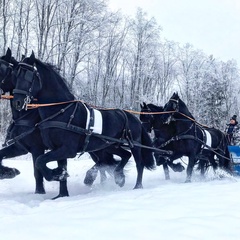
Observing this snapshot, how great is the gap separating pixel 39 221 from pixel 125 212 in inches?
35.3

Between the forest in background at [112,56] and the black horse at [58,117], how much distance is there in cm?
720

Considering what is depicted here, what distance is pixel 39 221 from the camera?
3.28 meters

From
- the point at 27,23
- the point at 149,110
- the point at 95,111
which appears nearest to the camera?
the point at 95,111

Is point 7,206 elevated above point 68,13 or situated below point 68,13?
below

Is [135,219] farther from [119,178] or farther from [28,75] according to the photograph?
[119,178]

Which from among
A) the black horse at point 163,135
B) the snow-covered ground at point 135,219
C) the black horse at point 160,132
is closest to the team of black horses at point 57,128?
the black horse at point 163,135

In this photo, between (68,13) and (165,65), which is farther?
(165,65)

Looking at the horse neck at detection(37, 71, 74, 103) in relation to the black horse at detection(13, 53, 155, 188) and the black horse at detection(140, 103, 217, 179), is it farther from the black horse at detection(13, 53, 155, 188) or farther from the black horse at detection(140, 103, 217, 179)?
the black horse at detection(140, 103, 217, 179)

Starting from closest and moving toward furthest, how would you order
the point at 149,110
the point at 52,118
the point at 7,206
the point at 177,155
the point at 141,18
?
the point at 7,206
the point at 52,118
the point at 177,155
the point at 149,110
the point at 141,18

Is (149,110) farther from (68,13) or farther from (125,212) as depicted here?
(68,13)

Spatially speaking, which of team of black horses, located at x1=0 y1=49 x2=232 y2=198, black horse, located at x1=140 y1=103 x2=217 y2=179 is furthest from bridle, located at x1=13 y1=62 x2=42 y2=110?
black horse, located at x1=140 y1=103 x2=217 y2=179

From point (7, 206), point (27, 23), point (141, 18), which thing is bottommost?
point (7, 206)

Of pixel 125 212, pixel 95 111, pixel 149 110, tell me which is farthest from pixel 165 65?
pixel 125 212

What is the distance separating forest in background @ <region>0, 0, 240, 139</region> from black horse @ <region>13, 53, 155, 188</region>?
7196 millimetres
